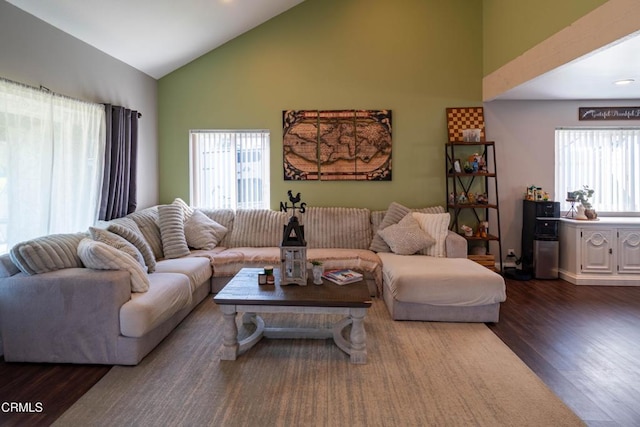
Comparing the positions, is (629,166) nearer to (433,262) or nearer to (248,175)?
(433,262)

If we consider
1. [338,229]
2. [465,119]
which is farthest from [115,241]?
[465,119]

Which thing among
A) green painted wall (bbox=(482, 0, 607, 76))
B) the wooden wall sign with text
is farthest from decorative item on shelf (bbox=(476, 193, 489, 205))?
the wooden wall sign with text

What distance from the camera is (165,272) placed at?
10.9 feet

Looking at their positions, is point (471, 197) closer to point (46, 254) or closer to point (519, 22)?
point (519, 22)

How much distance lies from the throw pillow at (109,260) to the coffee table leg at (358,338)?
1.53 meters

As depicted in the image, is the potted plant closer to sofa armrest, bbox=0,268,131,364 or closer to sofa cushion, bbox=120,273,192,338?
sofa cushion, bbox=120,273,192,338

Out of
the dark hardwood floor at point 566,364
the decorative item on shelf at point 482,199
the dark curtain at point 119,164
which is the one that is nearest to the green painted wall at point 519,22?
the decorative item on shelf at point 482,199

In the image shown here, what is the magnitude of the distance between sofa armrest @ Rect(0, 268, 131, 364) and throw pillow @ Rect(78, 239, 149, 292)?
0.34 ft

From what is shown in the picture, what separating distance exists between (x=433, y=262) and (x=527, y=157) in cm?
237

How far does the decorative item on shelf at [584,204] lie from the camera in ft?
15.1

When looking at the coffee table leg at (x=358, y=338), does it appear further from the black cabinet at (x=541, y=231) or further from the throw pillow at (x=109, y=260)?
the black cabinet at (x=541, y=231)

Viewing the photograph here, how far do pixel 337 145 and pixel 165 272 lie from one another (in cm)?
265

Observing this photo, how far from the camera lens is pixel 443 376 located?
2416 millimetres

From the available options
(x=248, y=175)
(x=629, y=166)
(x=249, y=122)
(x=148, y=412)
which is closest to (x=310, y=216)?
(x=248, y=175)
